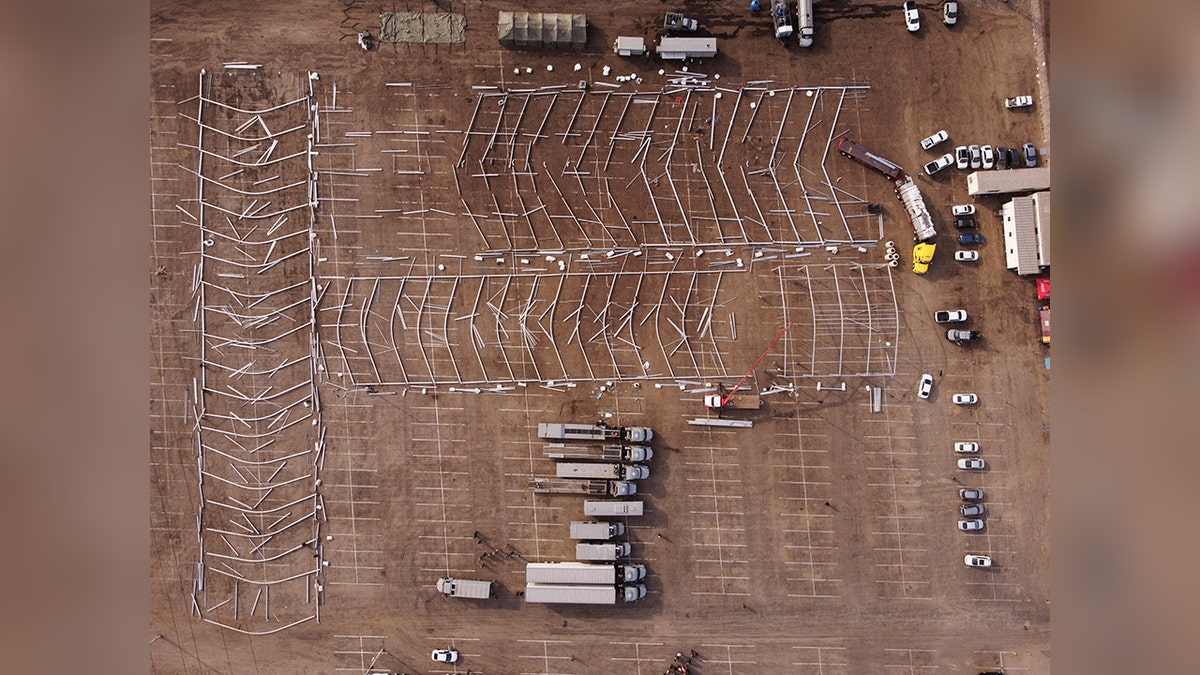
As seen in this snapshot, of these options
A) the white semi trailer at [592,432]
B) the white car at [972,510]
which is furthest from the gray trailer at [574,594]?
the white car at [972,510]

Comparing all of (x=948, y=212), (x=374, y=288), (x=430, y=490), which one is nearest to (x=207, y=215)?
(x=374, y=288)

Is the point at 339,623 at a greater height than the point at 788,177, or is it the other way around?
the point at 788,177

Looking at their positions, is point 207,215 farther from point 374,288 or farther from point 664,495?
point 664,495

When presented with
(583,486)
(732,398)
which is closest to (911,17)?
(732,398)

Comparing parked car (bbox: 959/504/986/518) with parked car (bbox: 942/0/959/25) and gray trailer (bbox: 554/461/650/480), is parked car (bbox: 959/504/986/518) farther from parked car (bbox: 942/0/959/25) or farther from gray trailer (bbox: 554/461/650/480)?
parked car (bbox: 942/0/959/25)

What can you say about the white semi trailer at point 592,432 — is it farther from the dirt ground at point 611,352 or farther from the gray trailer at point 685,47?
the gray trailer at point 685,47
